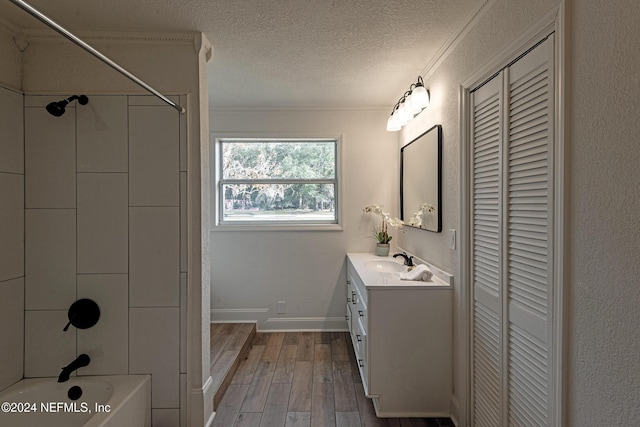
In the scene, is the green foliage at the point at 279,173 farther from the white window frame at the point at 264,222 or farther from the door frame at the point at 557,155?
the door frame at the point at 557,155

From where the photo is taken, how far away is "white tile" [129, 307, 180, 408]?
182 cm

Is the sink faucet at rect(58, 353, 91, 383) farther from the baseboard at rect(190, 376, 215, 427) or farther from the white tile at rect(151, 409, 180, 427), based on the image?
the baseboard at rect(190, 376, 215, 427)

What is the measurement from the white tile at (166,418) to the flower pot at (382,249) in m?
2.07

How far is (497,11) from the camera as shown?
1.44 meters

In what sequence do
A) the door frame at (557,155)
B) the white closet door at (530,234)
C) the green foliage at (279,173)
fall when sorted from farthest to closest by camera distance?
the green foliage at (279,173)
the white closet door at (530,234)
the door frame at (557,155)

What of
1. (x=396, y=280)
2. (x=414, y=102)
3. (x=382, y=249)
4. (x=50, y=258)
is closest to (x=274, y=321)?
(x=382, y=249)

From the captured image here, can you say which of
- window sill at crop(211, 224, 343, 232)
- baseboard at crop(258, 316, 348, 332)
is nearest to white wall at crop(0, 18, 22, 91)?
window sill at crop(211, 224, 343, 232)

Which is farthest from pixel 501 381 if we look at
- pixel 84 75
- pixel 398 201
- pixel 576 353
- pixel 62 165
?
pixel 84 75

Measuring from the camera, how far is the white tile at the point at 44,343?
1795 mm

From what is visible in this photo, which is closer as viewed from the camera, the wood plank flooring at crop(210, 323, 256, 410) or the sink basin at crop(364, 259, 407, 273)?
the wood plank flooring at crop(210, 323, 256, 410)

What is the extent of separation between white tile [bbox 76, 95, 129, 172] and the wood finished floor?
1709 mm

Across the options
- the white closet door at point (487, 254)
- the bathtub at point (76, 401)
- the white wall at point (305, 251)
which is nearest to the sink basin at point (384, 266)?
the white wall at point (305, 251)

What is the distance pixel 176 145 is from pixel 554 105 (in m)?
1.82

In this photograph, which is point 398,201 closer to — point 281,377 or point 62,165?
point 281,377
